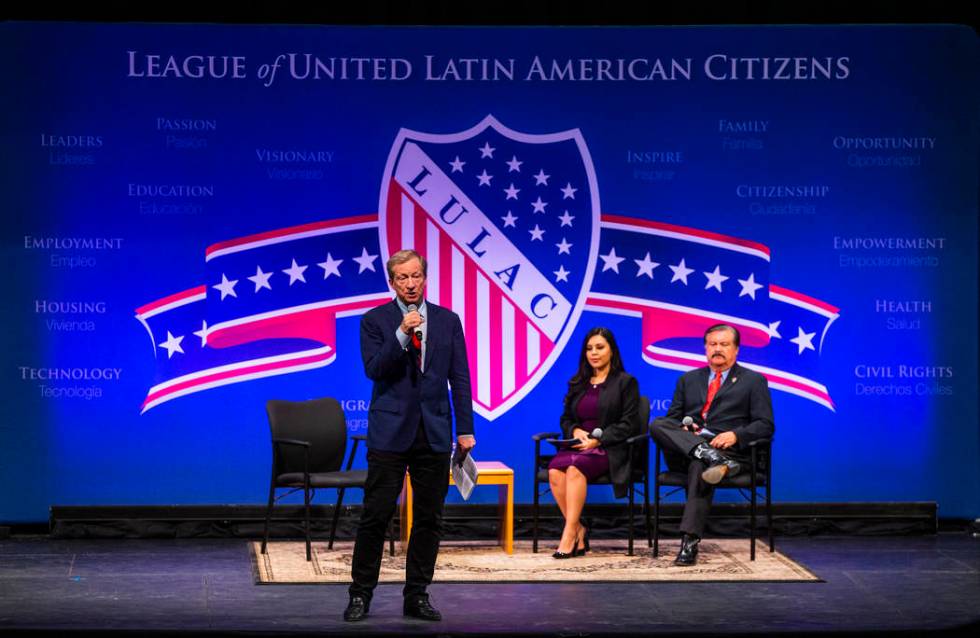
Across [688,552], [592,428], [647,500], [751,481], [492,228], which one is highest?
[492,228]

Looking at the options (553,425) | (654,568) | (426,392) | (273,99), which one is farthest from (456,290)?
(426,392)

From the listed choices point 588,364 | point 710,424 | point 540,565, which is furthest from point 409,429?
point 710,424

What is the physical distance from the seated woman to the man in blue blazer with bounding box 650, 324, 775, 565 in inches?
7.5

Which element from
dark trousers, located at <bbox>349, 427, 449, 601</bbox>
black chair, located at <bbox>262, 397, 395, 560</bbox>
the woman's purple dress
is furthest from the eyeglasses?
the woman's purple dress

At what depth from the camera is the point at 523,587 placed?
20.9ft

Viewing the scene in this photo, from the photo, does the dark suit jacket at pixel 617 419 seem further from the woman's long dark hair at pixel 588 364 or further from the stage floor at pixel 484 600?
the stage floor at pixel 484 600

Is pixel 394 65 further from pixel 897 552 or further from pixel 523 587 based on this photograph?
pixel 897 552

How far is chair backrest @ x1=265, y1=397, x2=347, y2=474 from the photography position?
7.38 m

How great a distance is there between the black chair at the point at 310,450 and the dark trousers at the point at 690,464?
4.76 ft

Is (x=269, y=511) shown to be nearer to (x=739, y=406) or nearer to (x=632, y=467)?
(x=632, y=467)

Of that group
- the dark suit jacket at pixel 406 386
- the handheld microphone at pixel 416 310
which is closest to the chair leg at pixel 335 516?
the dark suit jacket at pixel 406 386

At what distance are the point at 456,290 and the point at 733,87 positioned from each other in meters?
1.90

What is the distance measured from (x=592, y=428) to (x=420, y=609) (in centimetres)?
206

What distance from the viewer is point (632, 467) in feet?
23.9
